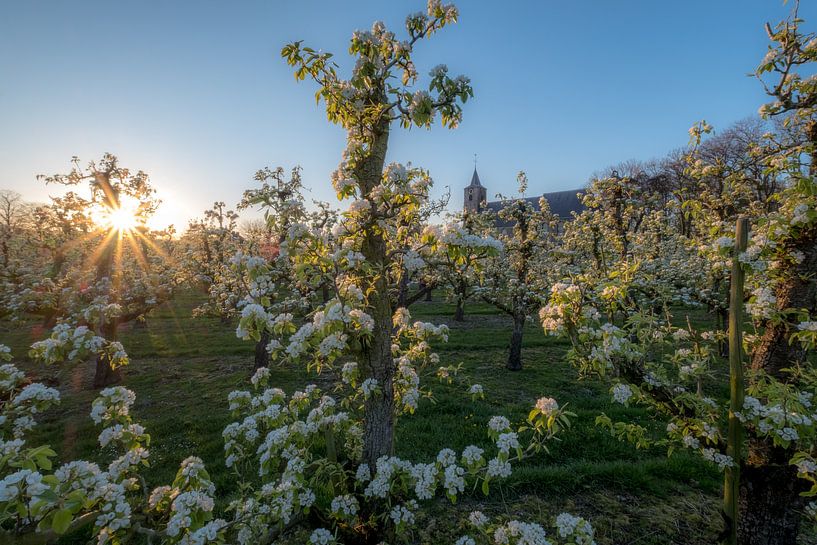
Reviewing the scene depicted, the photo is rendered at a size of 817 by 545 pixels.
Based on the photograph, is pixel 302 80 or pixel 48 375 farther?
pixel 48 375

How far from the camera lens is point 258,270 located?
141 inches

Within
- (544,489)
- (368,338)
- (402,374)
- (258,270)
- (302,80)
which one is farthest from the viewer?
(544,489)

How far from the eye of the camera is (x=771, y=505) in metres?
4.34

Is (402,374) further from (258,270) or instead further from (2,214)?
(2,214)

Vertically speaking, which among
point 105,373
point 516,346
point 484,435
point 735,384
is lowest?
point 484,435

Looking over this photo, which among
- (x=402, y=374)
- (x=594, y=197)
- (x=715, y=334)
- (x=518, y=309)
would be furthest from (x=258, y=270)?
(x=594, y=197)

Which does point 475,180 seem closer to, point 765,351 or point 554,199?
point 554,199

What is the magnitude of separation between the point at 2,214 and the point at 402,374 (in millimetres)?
74536

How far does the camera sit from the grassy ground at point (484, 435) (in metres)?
5.82

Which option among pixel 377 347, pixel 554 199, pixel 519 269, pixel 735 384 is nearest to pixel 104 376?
pixel 377 347

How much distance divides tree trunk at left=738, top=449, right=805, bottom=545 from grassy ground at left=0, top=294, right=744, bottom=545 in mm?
998

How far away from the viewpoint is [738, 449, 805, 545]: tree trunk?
4.28 meters

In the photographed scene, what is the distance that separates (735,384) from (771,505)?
215 centimetres

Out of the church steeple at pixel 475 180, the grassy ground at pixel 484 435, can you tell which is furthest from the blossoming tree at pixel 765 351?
the church steeple at pixel 475 180
